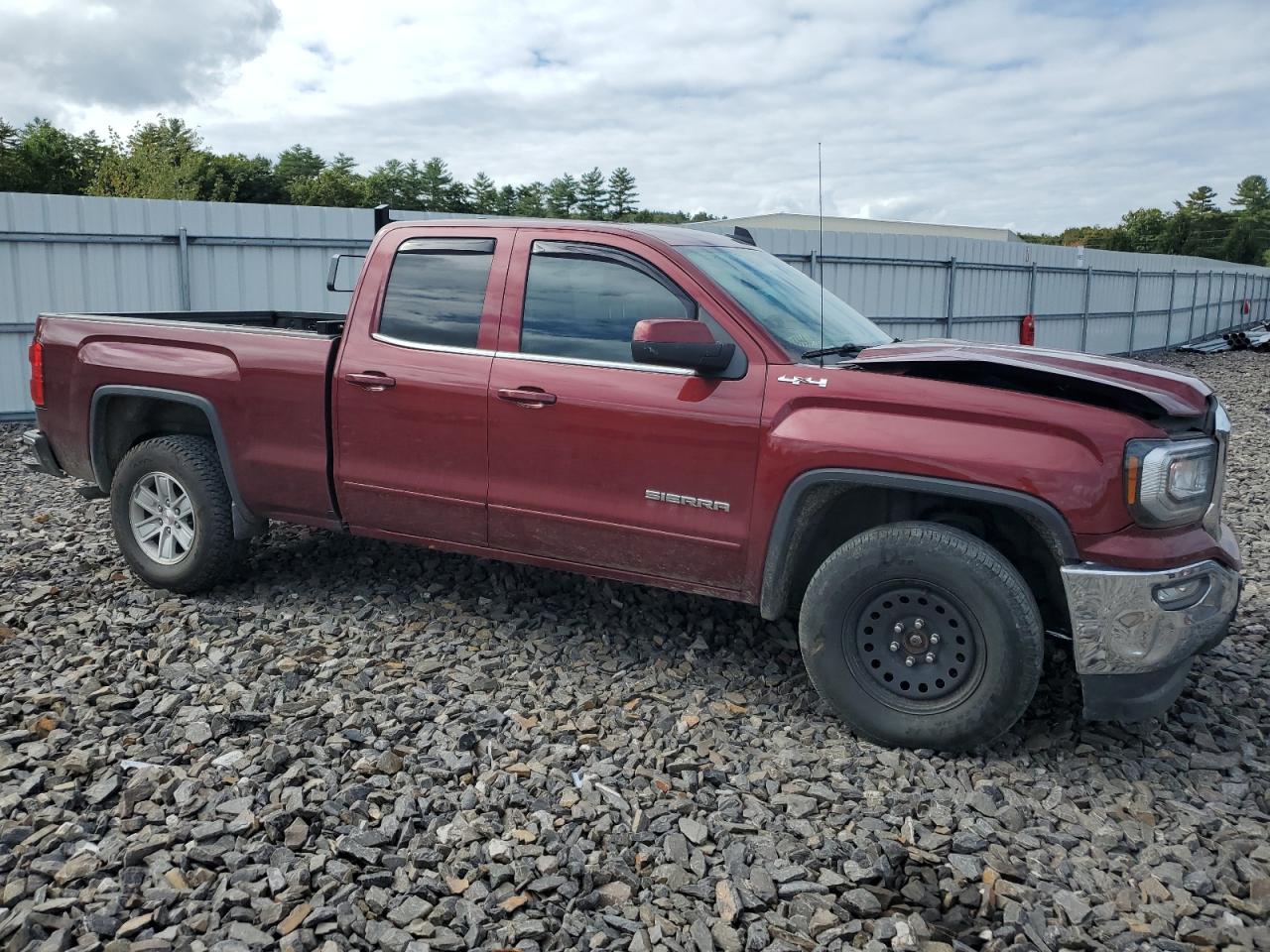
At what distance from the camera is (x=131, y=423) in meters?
5.47

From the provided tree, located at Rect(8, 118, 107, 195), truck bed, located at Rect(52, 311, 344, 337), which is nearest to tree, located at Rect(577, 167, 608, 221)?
tree, located at Rect(8, 118, 107, 195)

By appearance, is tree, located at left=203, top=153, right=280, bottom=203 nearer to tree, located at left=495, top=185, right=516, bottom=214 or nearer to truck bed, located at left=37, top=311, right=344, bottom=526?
tree, located at left=495, top=185, right=516, bottom=214

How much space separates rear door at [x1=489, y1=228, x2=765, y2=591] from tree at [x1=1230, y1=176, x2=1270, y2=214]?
457 ft

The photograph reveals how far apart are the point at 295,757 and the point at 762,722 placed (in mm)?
1779

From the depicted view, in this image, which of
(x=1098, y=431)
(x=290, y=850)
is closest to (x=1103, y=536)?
(x=1098, y=431)

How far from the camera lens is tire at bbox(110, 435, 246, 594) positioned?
5188mm

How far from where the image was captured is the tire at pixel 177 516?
204 inches

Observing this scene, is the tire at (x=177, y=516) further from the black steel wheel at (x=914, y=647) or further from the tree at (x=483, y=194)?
the tree at (x=483, y=194)

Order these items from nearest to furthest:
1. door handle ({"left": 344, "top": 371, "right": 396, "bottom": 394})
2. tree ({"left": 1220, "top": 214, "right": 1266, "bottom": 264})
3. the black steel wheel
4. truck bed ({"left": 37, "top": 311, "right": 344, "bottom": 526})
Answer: the black steel wheel
door handle ({"left": 344, "top": 371, "right": 396, "bottom": 394})
truck bed ({"left": 37, "top": 311, "right": 344, "bottom": 526})
tree ({"left": 1220, "top": 214, "right": 1266, "bottom": 264})

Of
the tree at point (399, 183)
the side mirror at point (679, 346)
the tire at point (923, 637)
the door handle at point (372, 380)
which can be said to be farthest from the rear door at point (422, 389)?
the tree at point (399, 183)

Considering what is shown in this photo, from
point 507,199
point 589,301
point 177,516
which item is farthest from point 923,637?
point 507,199

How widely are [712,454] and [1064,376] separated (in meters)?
1.29

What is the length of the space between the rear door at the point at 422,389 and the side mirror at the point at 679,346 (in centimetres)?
93

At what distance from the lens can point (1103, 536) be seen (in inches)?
135
